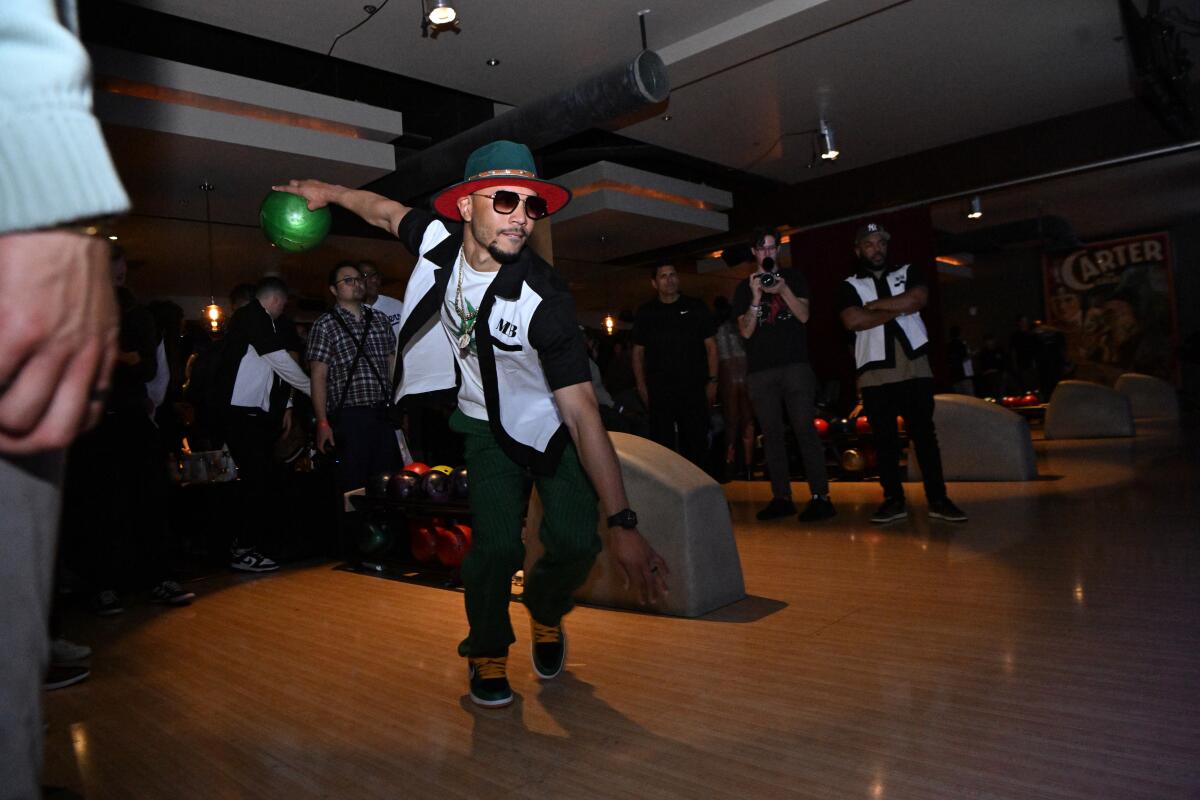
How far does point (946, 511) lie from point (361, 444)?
3343 millimetres

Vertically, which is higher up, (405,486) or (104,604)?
(405,486)

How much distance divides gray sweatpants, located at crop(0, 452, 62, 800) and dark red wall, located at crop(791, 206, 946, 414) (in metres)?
10.2

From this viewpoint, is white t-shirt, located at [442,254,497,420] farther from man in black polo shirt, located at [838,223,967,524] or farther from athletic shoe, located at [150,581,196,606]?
man in black polo shirt, located at [838,223,967,524]

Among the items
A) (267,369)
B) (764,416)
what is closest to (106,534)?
(267,369)

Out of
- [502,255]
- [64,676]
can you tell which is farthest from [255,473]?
[502,255]

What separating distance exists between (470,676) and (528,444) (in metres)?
0.74

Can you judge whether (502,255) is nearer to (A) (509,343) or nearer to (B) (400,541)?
(A) (509,343)

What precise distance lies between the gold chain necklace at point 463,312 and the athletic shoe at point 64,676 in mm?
1882

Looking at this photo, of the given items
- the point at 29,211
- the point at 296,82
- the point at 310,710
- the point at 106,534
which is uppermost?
the point at 296,82

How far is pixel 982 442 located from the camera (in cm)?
628

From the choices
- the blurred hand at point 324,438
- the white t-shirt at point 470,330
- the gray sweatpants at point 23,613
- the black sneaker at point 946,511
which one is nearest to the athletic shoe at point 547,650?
the white t-shirt at point 470,330

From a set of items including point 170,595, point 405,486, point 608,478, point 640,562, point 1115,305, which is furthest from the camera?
point 1115,305

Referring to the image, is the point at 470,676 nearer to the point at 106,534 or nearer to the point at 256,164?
the point at 106,534

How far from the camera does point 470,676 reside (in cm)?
253
